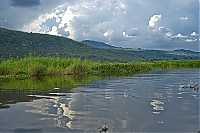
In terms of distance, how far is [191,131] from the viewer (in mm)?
11453

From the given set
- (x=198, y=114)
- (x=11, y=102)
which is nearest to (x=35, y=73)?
(x=11, y=102)

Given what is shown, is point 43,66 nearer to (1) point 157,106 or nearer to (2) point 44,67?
(2) point 44,67

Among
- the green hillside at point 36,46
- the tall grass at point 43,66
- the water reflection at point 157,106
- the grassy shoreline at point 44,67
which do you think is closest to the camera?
the water reflection at point 157,106

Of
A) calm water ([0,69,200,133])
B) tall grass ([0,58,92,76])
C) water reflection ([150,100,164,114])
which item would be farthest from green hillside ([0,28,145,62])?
water reflection ([150,100,164,114])

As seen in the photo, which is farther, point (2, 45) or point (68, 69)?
point (2, 45)

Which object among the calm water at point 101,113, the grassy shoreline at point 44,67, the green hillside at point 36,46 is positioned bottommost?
the calm water at point 101,113

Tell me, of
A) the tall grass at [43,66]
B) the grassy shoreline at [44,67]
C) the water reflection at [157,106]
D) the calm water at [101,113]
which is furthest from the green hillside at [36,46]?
the water reflection at [157,106]

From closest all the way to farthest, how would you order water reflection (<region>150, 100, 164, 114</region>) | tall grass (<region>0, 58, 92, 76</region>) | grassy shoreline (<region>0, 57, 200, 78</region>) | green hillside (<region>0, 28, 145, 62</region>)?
1. water reflection (<region>150, 100, 164, 114</region>)
2. grassy shoreline (<region>0, 57, 200, 78</region>)
3. tall grass (<region>0, 58, 92, 76</region>)
4. green hillside (<region>0, 28, 145, 62</region>)

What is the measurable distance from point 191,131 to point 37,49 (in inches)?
3501

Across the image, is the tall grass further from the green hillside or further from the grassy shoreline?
the green hillside

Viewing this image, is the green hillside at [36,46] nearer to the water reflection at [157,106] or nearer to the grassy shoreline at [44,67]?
the grassy shoreline at [44,67]

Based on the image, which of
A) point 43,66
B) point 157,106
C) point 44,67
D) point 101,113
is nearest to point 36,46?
point 44,67

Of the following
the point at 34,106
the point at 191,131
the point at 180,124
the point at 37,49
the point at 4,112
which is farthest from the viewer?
the point at 37,49

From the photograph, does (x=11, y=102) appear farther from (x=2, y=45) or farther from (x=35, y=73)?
(x=2, y=45)
